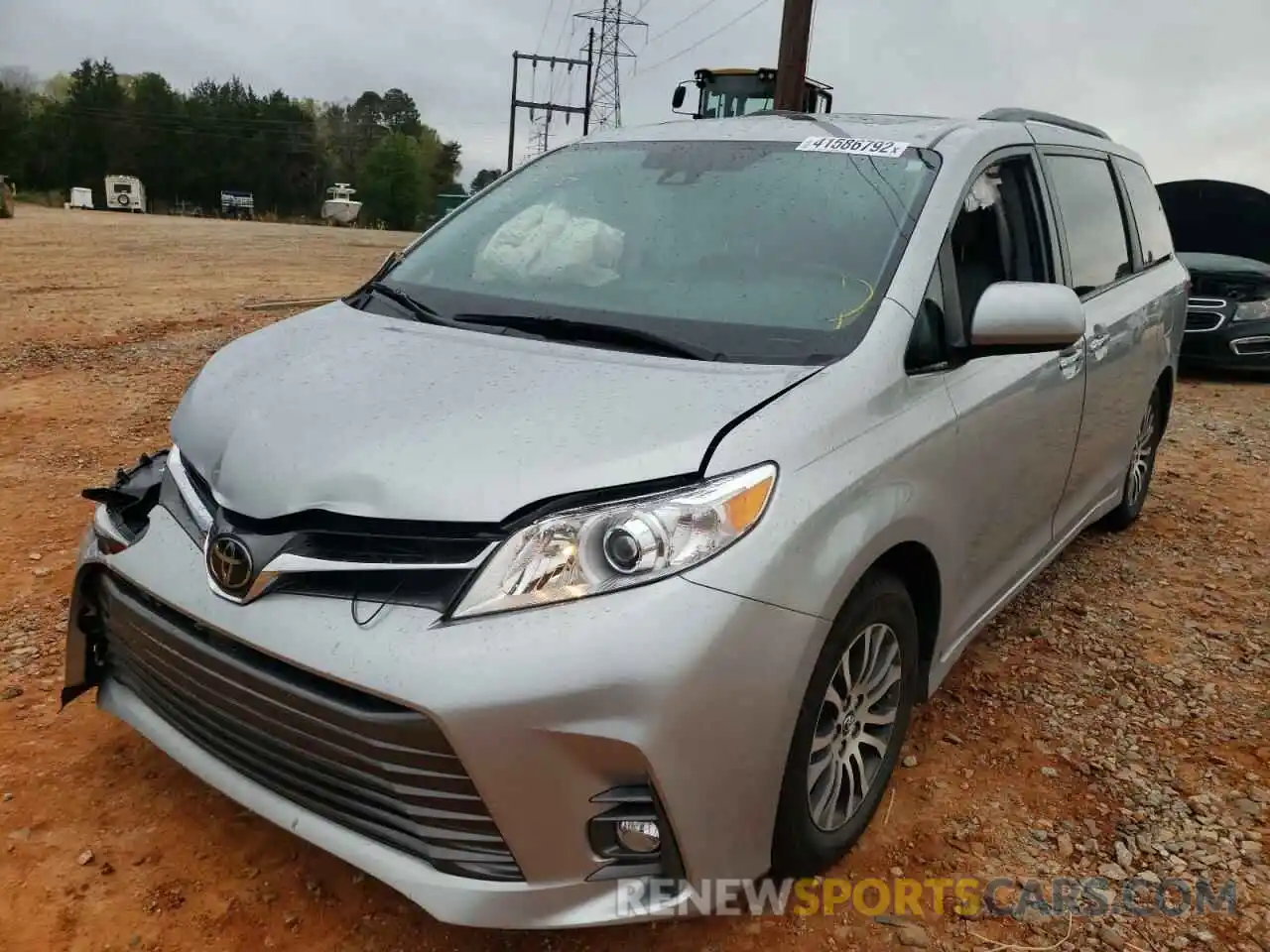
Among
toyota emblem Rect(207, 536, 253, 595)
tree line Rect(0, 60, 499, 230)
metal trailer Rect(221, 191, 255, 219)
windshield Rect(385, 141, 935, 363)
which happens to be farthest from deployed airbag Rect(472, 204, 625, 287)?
metal trailer Rect(221, 191, 255, 219)

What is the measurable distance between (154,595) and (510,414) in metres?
0.84

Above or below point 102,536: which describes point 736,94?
above

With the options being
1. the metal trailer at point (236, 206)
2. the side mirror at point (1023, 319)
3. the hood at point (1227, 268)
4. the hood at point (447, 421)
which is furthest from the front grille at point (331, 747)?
the metal trailer at point (236, 206)

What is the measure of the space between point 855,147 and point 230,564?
2076mm

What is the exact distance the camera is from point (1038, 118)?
361cm

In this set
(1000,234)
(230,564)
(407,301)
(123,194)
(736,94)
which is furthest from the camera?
(123,194)

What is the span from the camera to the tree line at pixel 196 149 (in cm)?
6425

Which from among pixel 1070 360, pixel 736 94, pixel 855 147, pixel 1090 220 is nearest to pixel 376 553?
pixel 855 147

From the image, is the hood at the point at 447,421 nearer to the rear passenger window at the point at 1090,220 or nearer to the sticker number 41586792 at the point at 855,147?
the sticker number 41586792 at the point at 855,147

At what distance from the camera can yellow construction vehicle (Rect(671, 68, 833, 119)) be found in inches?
695

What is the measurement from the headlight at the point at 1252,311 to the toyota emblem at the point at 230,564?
1031 cm

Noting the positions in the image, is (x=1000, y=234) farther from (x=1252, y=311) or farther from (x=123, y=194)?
(x=123, y=194)

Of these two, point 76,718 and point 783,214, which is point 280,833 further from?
point 783,214

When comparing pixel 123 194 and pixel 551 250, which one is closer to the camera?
pixel 551 250
